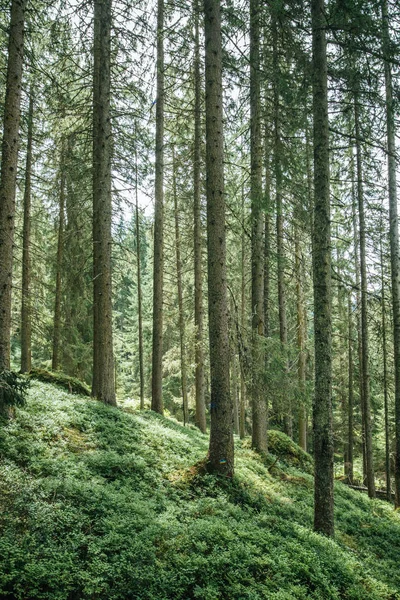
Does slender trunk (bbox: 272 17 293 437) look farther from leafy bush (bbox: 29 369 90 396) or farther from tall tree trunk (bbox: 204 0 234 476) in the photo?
leafy bush (bbox: 29 369 90 396)

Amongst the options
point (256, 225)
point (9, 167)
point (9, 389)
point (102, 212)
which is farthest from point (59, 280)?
point (9, 389)

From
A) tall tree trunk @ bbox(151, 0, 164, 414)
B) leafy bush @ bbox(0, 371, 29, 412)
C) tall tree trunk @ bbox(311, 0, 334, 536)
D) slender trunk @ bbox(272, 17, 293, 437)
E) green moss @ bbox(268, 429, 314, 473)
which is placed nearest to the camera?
leafy bush @ bbox(0, 371, 29, 412)

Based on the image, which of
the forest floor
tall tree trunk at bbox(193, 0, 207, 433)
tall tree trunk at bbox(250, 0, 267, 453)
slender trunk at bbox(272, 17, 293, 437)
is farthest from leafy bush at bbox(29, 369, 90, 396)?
slender trunk at bbox(272, 17, 293, 437)

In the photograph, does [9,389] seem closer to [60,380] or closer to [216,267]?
[216,267]

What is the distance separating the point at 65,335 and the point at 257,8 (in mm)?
13797

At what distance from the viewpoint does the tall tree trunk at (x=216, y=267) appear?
745 cm

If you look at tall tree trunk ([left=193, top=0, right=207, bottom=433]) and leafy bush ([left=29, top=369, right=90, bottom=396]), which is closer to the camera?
leafy bush ([left=29, top=369, right=90, bottom=396])

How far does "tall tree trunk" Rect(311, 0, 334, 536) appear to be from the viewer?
266 inches

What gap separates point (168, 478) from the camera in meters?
7.16

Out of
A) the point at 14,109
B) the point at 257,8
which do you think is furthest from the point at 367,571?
the point at 257,8

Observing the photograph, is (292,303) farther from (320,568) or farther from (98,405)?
(320,568)

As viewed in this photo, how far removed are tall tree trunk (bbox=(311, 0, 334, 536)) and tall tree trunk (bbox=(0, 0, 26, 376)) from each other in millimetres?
5613

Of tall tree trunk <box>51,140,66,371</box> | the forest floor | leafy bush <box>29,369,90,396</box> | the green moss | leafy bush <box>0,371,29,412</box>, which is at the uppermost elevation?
tall tree trunk <box>51,140,66,371</box>

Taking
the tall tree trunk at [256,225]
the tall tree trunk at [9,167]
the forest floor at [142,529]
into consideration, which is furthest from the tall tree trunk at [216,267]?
the tall tree trunk at [9,167]
